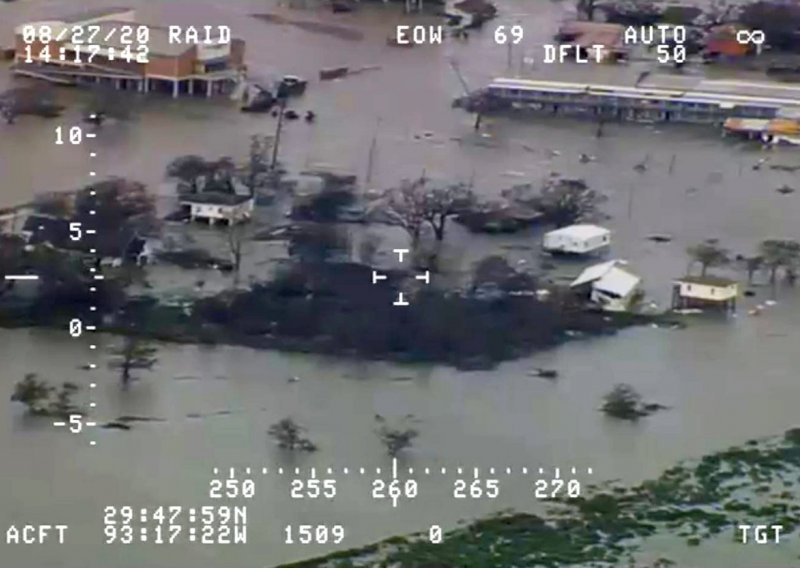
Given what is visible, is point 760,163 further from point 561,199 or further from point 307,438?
point 307,438

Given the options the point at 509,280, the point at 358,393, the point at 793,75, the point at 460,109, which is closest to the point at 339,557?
the point at 358,393

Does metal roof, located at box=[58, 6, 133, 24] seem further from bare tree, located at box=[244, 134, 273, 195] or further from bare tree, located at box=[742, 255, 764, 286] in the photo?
bare tree, located at box=[742, 255, 764, 286]

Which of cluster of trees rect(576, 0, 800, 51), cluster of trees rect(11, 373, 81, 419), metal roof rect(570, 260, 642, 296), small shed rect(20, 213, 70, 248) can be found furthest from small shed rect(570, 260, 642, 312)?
cluster of trees rect(576, 0, 800, 51)

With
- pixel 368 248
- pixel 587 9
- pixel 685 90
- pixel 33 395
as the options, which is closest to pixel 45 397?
pixel 33 395

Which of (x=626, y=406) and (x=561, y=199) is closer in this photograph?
(x=626, y=406)

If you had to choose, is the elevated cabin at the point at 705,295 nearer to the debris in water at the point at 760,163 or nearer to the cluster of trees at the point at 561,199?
the cluster of trees at the point at 561,199

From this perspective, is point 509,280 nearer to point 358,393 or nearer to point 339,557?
point 358,393
